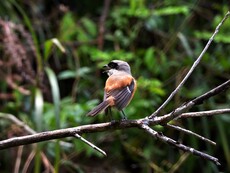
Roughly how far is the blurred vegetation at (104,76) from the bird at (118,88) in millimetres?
575

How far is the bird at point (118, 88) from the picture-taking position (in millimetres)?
2669

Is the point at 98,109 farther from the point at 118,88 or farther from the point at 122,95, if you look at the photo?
the point at 118,88

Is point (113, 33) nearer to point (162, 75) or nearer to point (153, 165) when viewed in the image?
point (162, 75)

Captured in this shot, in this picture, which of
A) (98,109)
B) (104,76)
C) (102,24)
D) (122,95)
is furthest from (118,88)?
(102,24)

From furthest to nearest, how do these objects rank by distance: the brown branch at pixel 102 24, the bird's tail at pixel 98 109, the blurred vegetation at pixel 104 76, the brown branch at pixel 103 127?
the brown branch at pixel 102 24 < the blurred vegetation at pixel 104 76 < the bird's tail at pixel 98 109 < the brown branch at pixel 103 127

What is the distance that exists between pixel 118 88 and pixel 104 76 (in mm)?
1884

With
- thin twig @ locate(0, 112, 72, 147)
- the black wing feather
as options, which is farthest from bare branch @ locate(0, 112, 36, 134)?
the black wing feather

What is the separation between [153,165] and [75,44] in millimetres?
1501

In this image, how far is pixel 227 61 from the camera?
14.6 feet

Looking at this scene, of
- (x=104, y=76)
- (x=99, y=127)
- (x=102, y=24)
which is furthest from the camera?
(x=102, y=24)

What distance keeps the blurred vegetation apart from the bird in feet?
1.89

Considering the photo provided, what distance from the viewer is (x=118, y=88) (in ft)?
9.49

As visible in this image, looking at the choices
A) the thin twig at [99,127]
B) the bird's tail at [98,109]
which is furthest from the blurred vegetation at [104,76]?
the thin twig at [99,127]

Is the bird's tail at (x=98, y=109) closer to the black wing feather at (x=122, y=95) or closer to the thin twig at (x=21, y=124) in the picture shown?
the black wing feather at (x=122, y=95)
